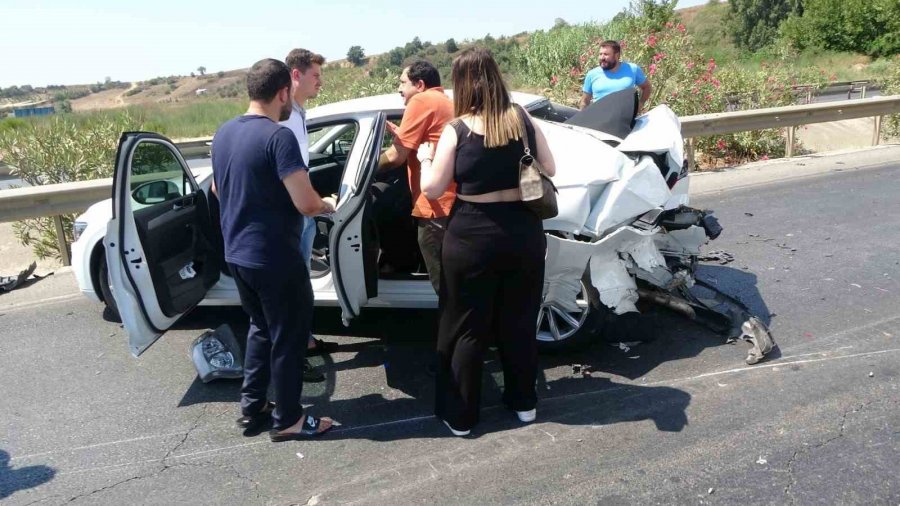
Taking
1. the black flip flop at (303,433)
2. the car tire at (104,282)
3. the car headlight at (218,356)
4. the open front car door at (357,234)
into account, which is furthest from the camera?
the car tire at (104,282)

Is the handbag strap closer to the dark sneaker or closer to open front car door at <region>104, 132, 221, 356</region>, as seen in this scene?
the dark sneaker

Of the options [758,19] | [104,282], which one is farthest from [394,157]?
[758,19]

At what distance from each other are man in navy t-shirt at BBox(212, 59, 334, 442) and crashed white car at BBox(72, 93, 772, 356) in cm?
70

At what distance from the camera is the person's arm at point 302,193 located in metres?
3.34

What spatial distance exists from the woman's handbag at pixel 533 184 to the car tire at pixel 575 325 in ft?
3.12

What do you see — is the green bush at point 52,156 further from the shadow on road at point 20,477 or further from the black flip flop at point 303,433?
the black flip flop at point 303,433

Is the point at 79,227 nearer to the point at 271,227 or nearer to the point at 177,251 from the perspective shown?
the point at 177,251

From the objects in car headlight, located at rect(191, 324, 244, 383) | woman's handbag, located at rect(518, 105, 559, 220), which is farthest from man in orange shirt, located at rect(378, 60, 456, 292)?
car headlight, located at rect(191, 324, 244, 383)

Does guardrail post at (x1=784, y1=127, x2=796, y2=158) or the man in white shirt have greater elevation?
the man in white shirt

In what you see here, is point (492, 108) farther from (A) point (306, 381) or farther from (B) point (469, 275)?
(A) point (306, 381)

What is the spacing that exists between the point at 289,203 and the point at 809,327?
3.56 m

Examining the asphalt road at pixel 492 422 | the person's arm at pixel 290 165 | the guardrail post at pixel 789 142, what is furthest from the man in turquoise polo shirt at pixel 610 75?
the guardrail post at pixel 789 142

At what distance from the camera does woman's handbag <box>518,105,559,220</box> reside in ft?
11.1

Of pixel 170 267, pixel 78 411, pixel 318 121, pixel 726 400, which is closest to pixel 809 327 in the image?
pixel 726 400
